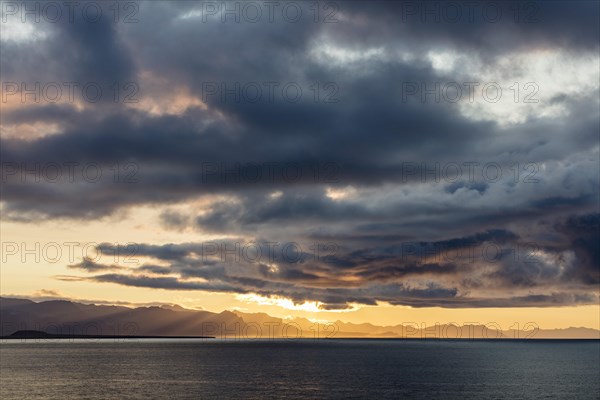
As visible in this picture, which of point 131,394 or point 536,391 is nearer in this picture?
point 131,394

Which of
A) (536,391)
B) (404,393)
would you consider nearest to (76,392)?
(404,393)

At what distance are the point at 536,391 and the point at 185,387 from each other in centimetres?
9992

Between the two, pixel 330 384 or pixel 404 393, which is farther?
pixel 330 384

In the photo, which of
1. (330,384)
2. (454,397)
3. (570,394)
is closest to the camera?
(454,397)

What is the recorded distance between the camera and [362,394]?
167 m

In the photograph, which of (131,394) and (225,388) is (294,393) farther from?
(131,394)

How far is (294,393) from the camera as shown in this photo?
166 meters

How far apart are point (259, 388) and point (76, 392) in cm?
4922

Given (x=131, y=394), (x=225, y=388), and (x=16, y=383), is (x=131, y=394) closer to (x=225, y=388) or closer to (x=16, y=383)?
(x=225, y=388)

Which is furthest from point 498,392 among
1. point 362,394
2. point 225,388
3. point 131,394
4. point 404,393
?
point 131,394

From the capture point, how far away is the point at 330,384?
195 metres

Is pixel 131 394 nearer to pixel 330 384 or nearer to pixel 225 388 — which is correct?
pixel 225 388

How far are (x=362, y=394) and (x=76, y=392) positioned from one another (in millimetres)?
76506

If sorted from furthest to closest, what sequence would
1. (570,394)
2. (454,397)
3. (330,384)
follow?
(330,384), (570,394), (454,397)
